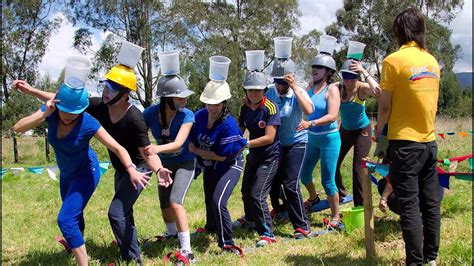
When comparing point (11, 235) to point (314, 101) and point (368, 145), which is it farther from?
point (368, 145)

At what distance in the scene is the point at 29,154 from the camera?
2195 cm

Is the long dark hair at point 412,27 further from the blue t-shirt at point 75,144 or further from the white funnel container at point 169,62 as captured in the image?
the blue t-shirt at point 75,144

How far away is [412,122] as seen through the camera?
3.49m

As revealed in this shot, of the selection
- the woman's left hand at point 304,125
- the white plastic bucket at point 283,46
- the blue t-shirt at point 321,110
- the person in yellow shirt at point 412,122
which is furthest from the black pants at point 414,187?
the white plastic bucket at point 283,46

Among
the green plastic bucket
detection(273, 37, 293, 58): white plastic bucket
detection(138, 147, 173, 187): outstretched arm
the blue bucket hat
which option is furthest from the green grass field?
detection(273, 37, 293, 58): white plastic bucket

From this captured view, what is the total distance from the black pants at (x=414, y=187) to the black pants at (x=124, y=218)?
2229 mm

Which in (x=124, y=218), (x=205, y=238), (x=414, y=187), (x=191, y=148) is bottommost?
(x=205, y=238)

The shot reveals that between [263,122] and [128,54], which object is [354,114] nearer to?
[263,122]

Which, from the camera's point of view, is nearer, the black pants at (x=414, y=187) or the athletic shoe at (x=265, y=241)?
the black pants at (x=414, y=187)

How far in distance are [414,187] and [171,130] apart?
2.27 metres

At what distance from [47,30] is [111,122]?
2362cm

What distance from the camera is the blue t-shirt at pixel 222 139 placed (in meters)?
4.75

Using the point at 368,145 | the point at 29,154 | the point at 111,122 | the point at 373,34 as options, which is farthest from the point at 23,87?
the point at 373,34

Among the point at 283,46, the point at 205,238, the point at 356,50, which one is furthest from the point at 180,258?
the point at 356,50
